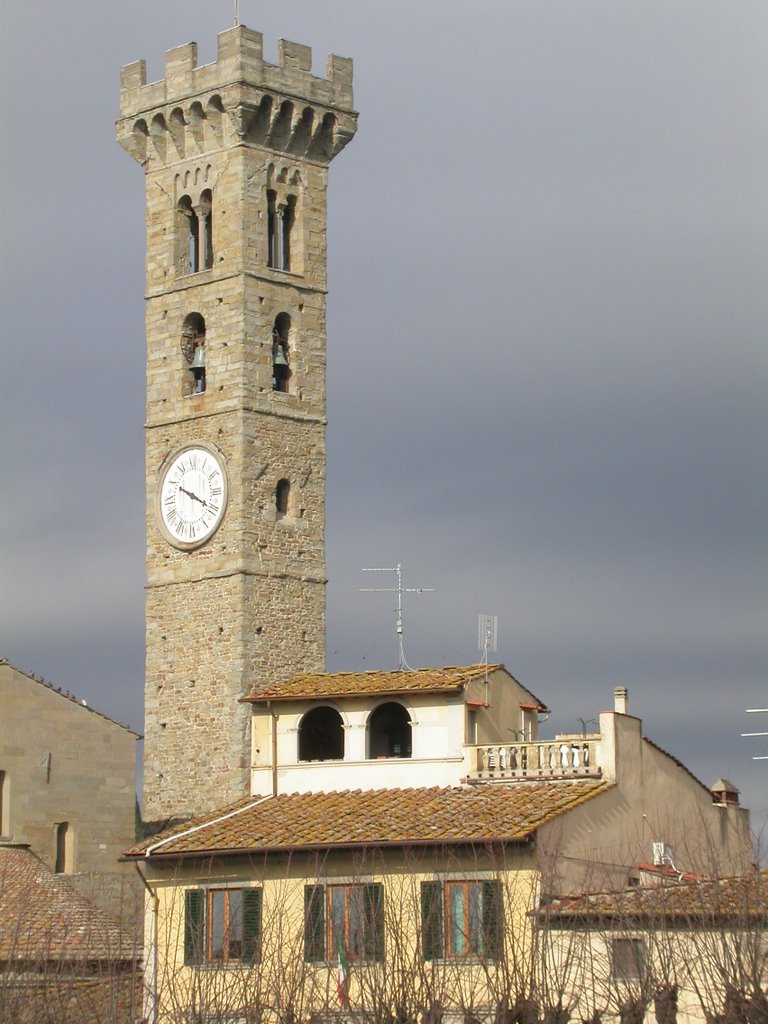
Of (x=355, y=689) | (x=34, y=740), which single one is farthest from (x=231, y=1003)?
(x=34, y=740)

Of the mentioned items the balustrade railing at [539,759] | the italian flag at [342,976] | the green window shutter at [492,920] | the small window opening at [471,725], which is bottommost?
the italian flag at [342,976]

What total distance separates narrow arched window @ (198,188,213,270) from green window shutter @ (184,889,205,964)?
16.3 meters

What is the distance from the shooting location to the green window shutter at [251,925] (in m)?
51.1

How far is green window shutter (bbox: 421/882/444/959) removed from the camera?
49.4 m

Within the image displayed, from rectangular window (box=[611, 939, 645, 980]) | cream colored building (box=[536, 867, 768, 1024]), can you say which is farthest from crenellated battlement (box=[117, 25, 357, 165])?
rectangular window (box=[611, 939, 645, 980])

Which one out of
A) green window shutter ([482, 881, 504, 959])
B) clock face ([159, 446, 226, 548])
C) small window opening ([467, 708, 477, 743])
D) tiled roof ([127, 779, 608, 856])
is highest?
clock face ([159, 446, 226, 548])

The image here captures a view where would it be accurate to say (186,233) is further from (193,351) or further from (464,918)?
(464,918)

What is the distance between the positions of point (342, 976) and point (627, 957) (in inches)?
199

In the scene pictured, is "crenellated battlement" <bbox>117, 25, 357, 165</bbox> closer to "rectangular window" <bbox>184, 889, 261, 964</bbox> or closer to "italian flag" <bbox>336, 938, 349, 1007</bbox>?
"rectangular window" <bbox>184, 889, 261, 964</bbox>

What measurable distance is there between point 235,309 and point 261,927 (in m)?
16.4

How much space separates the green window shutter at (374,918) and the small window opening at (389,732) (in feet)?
21.4

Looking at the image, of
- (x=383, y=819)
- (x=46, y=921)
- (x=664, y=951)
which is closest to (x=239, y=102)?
(x=383, y=819)

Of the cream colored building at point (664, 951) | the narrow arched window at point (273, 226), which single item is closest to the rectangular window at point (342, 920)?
the cream colored building at point (664, 951)

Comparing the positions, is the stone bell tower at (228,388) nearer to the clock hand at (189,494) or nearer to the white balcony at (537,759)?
the clock hand at (189,494)
